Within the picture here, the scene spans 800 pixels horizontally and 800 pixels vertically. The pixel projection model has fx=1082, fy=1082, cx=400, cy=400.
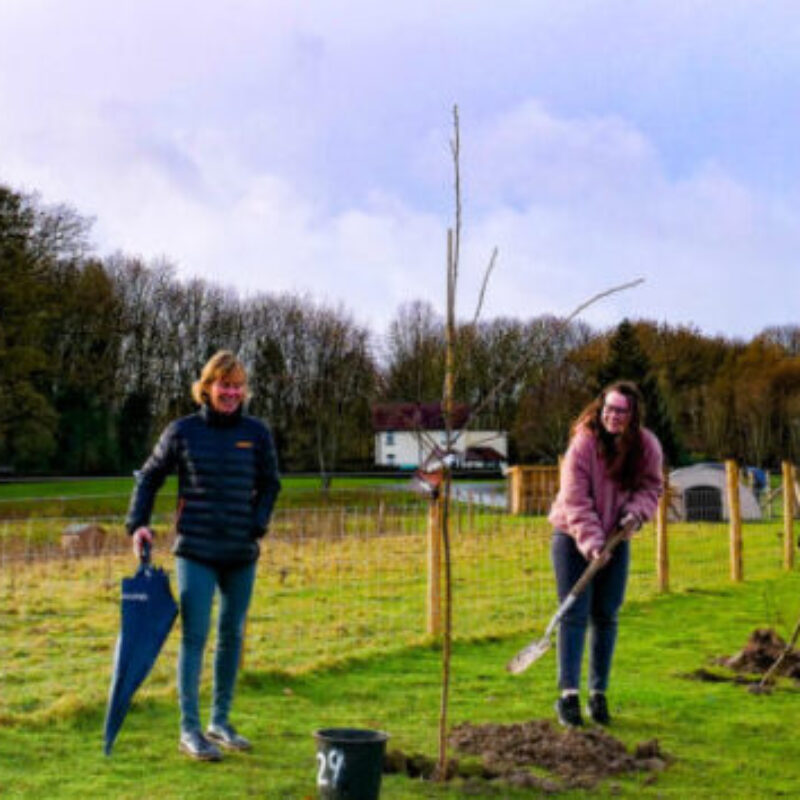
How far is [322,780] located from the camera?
365cm

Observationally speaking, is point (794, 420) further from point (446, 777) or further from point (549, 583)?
point (446, 777)

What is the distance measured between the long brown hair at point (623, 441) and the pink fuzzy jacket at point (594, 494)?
0.09 feet

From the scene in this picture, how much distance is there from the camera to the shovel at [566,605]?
437cm

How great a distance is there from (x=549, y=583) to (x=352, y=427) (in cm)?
3570

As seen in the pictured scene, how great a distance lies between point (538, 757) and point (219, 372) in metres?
2.04

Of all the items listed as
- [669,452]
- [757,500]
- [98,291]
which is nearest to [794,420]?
[669,452]

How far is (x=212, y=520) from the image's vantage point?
441 centimetres

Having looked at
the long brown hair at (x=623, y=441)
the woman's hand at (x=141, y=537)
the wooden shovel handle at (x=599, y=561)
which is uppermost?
the long brown hair at (x=623, y=441)

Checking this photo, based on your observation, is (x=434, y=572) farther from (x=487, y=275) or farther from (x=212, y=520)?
(x=487, y=275)

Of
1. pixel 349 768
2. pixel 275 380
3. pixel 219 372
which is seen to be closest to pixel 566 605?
pixel 349 768

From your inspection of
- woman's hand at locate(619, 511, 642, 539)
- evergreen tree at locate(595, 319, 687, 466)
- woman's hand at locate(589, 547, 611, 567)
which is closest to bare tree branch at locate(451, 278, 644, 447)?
woman's hand at locate(589, 547, 611, 567)

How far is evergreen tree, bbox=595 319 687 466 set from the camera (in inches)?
1751

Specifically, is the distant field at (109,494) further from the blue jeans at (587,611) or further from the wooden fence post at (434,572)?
the blue jeans at (587,611)

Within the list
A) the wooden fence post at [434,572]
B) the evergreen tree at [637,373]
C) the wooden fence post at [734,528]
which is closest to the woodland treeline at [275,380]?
the evergreen tree at [637,373]
